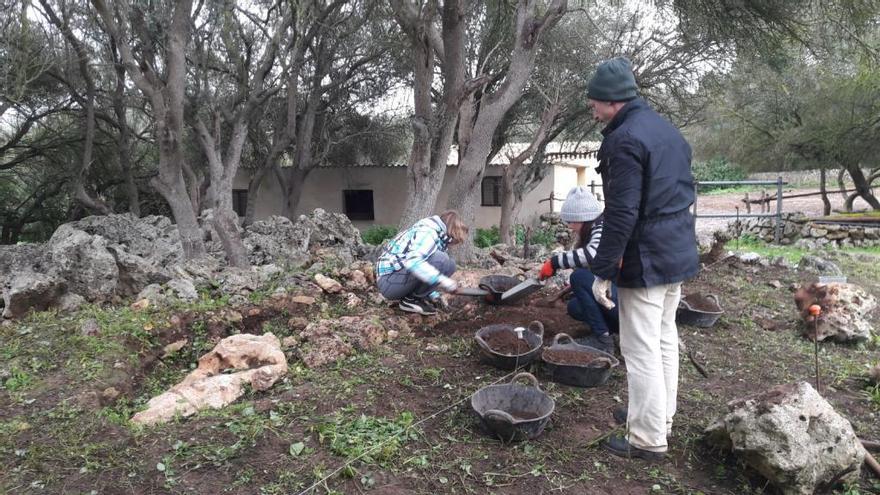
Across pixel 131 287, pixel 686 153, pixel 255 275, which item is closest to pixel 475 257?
pixel 255 275

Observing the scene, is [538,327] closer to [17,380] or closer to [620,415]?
[620,415]

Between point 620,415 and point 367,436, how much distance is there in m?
1.36

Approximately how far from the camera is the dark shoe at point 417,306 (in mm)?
4875

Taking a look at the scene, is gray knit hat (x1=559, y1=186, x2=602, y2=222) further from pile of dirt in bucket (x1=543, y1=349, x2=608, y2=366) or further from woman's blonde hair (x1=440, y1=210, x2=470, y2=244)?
woman's blonde hair (x1=440, y1=210, x2=470, y2=244)

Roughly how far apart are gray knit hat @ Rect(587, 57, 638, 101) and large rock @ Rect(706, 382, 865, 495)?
154 cm

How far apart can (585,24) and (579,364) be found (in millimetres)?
11244

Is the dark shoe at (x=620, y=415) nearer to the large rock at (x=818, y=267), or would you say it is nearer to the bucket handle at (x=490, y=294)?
the bucket handle at (x=490, y=294)


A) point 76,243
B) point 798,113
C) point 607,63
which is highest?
point 798,113

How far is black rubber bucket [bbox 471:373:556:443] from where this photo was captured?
2830 mm

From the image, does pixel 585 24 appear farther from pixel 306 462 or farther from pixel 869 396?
pixel 306 462

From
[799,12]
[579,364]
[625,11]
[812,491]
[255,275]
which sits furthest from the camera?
[625,11]

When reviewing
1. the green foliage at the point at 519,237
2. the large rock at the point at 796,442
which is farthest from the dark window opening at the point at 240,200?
the large rock at the point at 796,442

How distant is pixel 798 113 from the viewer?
15.2 metres

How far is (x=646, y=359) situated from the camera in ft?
8.56
